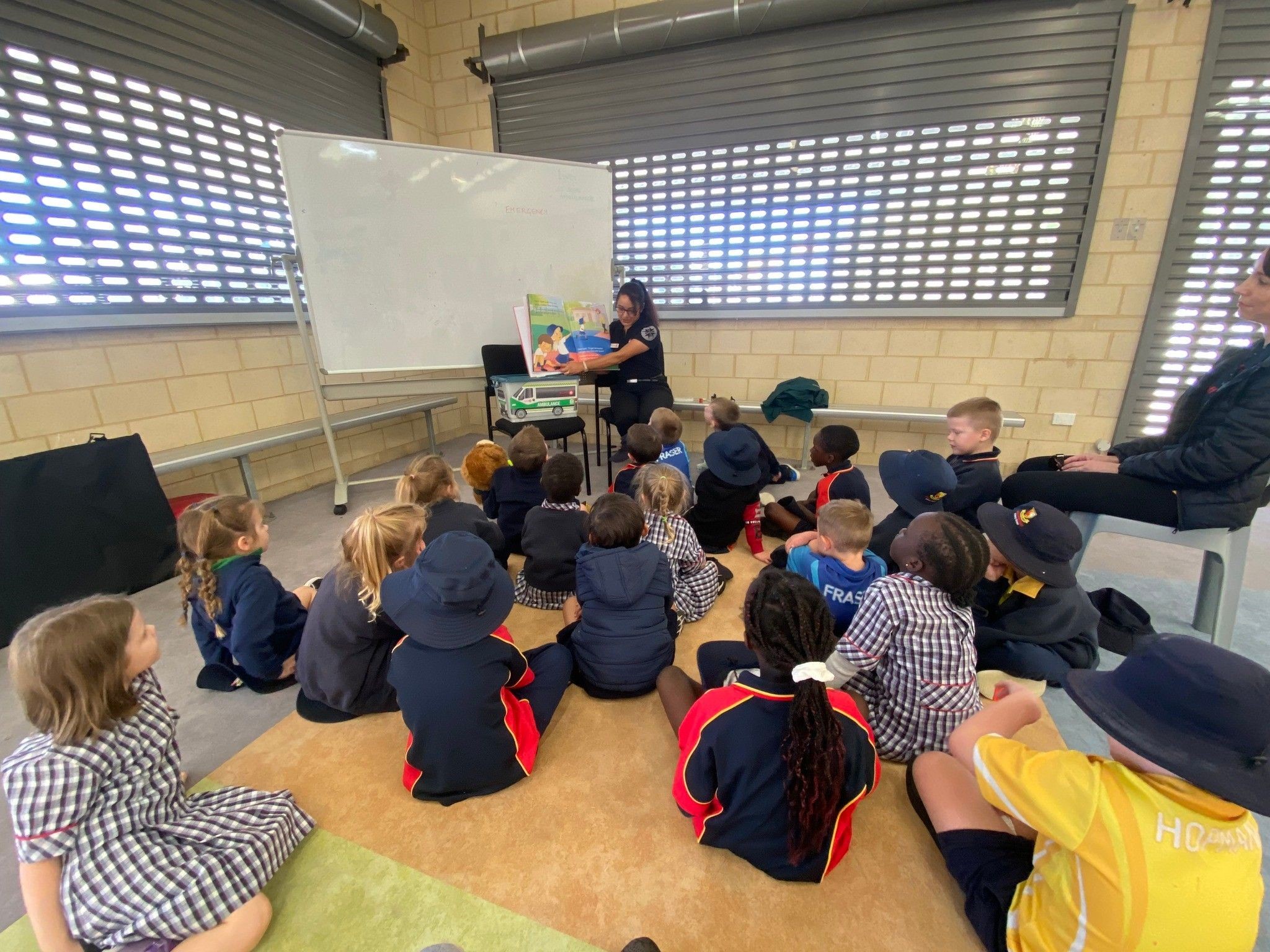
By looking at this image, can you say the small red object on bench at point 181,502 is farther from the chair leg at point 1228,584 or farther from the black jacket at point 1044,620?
the chair leg at point 1228,584

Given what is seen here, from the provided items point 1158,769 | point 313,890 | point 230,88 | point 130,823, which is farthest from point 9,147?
point 1158,769

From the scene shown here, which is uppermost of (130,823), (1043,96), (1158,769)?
(1043,96)

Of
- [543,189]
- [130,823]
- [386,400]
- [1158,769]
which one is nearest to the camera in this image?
[1158,769]

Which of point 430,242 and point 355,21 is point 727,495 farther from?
point 355,21

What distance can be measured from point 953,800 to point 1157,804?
19.4 inches

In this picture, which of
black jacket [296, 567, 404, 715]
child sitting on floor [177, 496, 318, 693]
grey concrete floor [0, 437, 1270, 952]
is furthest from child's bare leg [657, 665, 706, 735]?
child sitting on floor [177, 496, 318, 693]

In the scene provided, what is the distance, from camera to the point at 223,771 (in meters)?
1.40

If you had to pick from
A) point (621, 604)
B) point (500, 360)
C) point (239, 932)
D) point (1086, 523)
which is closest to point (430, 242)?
point (500, 360)

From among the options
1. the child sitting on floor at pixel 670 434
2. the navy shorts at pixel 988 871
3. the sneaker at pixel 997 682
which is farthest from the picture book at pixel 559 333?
the navy shorts at pixel 988 871

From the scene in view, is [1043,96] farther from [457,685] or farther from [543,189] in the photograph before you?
[457,685]

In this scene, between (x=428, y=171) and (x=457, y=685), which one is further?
(x=428, y=171)

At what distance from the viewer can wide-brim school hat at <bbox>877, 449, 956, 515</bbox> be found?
190 centimetres

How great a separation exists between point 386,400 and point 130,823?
3.60 m

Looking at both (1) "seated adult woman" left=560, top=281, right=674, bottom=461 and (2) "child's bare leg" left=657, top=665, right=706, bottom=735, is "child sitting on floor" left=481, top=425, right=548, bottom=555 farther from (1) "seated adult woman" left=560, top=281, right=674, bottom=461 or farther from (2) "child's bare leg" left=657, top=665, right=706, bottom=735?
(1) "seated adult woman" left=560, top=281, right=674, bottom=461
